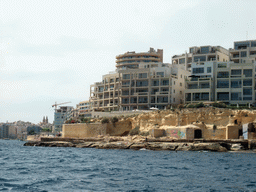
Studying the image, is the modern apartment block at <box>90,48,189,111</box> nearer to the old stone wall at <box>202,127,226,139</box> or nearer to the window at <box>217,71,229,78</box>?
the window at <box>217,71,229,78</box>

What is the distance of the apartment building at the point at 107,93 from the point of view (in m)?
110

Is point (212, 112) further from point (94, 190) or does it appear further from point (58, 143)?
point (94, 190)

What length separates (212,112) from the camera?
276ft

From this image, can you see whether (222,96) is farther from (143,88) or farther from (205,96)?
(143,88)

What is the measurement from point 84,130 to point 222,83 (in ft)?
115

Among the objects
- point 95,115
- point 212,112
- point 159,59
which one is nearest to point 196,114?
point 212,112

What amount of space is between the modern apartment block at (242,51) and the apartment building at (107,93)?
3491cm

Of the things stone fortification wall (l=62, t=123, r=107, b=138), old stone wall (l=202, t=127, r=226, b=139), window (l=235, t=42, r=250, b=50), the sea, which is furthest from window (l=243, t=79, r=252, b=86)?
the sea

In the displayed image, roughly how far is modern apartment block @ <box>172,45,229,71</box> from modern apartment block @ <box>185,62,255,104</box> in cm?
1186

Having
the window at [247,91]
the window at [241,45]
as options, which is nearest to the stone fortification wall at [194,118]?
the window at [247,91]

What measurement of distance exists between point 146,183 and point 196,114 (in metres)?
57.3

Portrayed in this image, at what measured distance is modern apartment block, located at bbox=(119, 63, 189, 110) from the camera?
10075cm

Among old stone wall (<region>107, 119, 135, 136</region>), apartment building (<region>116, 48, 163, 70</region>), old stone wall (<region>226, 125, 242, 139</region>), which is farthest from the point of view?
apartment building (<region>116, 48, 163, 70</region>)

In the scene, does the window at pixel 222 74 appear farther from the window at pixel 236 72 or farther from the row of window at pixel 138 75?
the row of window at pixel 138 75
